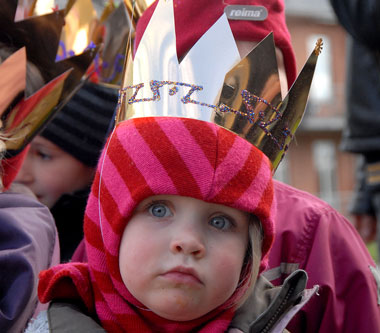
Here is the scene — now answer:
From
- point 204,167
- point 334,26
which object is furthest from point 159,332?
point 334,26

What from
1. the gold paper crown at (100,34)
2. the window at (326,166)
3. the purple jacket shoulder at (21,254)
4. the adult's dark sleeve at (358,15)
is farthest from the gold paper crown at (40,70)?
the window at (326,166)

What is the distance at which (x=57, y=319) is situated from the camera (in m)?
1.16

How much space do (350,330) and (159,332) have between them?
0.46 meters

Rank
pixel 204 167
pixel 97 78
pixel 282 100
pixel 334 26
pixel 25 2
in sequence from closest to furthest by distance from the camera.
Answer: pixel 204 167 → pixel 282 100 → pixel 25 2 → pixel 97 78 → pixel 334 26

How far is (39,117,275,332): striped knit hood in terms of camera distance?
1114mm

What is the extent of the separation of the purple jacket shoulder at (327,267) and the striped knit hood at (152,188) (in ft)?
0.66

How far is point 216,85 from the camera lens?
120 cm

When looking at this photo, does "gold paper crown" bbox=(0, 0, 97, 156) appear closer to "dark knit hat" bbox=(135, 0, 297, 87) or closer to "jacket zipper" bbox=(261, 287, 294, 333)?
"dark knit hat" bbox=(135, 0, 297, 87)

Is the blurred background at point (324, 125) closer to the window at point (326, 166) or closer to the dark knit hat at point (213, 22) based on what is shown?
the window at point (326, 166)

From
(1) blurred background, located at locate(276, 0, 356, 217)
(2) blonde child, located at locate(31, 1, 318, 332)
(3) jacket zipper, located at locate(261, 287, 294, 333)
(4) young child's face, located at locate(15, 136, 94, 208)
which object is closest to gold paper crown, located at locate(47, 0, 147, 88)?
(4) young child's face, located at locate(15, 136, 94, 208)

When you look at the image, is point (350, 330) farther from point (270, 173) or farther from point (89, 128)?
point (89, 128)

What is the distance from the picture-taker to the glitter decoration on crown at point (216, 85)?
3.88ft

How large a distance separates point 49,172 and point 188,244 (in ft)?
2.57

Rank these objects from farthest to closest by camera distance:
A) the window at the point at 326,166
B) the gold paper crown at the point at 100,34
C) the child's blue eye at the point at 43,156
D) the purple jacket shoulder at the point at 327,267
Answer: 1. the window at the point at 326,166
2. the child's blue eye at the point at 43,156
3. the gold paper crown at the point at 100,34
4. the purple jacket shoulder at the point at 327,267
